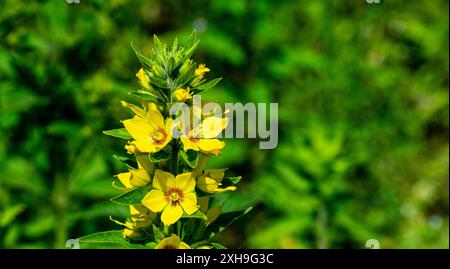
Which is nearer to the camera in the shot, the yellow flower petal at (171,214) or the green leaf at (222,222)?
the yellow flower petal at (171,214)

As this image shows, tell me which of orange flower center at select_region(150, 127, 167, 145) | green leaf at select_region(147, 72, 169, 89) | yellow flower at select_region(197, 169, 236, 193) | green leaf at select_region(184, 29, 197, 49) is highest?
green leaf at select_region(184, 29, 197, 49)

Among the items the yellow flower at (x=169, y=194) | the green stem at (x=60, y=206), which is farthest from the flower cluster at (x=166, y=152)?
the green stem at (x=60, y=206)

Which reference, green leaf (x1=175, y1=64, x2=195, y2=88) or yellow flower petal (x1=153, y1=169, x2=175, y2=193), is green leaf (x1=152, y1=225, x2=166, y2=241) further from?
green leaf (x1=175, y1=64, x2=195, y2=88)

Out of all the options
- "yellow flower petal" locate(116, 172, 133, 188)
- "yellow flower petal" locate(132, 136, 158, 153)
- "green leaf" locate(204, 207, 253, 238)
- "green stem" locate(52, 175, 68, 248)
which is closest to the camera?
"yellow flower petal" locate(132, 136, 158, 153)

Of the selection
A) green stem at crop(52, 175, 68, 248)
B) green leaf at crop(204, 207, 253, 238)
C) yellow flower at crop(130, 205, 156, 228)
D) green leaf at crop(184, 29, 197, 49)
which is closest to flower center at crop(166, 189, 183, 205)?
yellow flower at crop(130, 205, 156, 228)

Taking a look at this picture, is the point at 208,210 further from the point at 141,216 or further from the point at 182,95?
the point at 182,95

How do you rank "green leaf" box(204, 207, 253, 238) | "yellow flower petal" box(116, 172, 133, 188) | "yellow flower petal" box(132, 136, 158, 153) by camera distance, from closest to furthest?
"yellow flower petal" box(132, 136, 158, 153)
"yellow flower petal" box(116, 172, 133, 188)
"green leaf" box(204, 207, 253, 238)

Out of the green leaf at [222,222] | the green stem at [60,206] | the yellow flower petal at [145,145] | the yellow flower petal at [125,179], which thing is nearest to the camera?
the yellow flower petal at [145,145]

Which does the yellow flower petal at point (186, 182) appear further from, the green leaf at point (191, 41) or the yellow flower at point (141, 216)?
the green leaf at point (191, 41)
